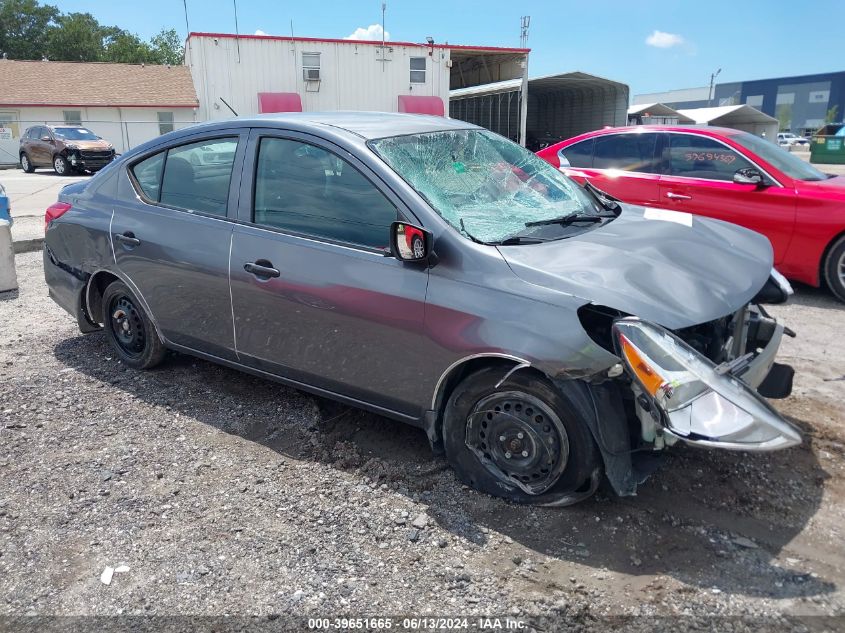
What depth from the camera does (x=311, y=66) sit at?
1054 inches

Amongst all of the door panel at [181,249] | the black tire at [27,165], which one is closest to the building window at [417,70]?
the black tire at [27,165]

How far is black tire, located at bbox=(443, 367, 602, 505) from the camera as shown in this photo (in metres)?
2.82

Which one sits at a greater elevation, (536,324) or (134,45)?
(134,45)

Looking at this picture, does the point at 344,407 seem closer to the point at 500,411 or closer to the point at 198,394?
the point at 198,394

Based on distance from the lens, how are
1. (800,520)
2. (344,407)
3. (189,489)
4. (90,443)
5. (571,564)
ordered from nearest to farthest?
(571,564), (800,520), (189,489), (90,443), (344,407)

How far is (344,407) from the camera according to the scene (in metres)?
4.13

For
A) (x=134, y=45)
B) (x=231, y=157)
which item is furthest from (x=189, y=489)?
(x=134, y=45)

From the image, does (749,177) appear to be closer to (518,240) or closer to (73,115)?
(518,240)

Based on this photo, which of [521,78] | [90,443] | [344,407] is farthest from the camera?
[521,78]

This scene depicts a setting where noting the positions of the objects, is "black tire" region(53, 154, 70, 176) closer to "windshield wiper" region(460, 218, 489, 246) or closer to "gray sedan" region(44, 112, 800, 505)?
"gray sedan" region(44, 112, 800, 505)

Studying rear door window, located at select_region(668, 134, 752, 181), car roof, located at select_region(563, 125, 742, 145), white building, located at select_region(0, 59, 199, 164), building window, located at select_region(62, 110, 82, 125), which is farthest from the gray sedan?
building window, located at select_region(62, 110, 82, 125)

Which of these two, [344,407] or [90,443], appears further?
[344,407]

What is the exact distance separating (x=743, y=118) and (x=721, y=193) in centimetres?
2839

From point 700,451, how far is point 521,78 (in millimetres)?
26918
